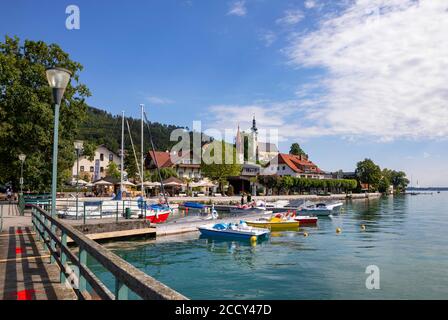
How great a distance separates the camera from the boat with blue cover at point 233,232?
89.1 ft

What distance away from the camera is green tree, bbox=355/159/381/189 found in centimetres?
14888

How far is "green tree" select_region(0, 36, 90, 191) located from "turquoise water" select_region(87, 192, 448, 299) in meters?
17.5

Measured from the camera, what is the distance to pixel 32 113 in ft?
119

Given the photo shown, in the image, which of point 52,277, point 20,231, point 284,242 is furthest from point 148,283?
point 284,242

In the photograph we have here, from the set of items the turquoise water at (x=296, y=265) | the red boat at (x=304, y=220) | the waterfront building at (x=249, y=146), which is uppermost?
the waterfront building at (x=249, y=146)

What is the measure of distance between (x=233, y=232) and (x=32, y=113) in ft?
74.1

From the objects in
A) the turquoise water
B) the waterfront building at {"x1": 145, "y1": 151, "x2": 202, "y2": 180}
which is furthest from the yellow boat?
the waterfront building at {"x1": 145, "y1": 151, "x2": 202, "y2": 180}

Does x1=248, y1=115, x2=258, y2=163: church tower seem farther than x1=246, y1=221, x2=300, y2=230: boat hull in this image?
Yes

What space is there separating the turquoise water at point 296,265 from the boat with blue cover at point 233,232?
64cm

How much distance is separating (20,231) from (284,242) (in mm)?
16895

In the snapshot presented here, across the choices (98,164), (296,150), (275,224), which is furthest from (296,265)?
→ (296,150)

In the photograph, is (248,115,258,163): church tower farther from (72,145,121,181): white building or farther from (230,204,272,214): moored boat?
(230,204,272,214): moored boat

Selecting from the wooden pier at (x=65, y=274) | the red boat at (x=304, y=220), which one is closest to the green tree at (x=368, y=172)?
the red boat at (x=304, y=220)

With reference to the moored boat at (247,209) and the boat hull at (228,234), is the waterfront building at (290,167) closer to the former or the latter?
the moored boat at (247,209)
